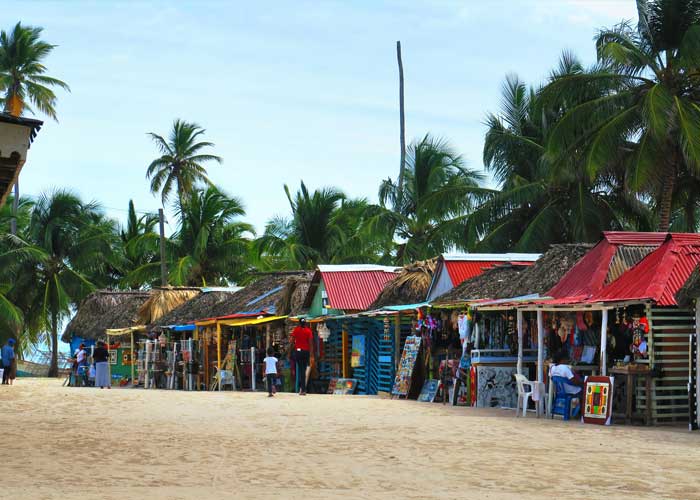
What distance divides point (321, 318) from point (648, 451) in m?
16.2

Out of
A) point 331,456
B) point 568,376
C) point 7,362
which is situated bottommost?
point 7,362

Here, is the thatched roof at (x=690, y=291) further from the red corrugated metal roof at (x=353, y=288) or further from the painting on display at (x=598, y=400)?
the red corrugated metal roof at (x=353, y=288)

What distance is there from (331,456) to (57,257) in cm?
3830

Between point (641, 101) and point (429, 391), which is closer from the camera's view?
point (429, 391)

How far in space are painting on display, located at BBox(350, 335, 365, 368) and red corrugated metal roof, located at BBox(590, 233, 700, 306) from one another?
987cm

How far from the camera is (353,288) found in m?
29.9

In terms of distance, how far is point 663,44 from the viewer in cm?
→ 2786

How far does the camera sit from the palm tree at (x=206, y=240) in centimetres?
4712

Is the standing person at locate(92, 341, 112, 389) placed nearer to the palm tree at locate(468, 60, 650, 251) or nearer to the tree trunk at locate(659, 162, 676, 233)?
the palm tree at locate(468, 60, 650, 251)

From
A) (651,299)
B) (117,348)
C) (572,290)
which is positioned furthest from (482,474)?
(117,348)

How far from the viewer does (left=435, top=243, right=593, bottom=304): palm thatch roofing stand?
2067cm

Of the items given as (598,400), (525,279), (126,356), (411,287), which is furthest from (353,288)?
(126,356)

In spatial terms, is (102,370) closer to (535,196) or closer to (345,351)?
(345,351)

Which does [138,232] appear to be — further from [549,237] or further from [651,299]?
[651,299]
